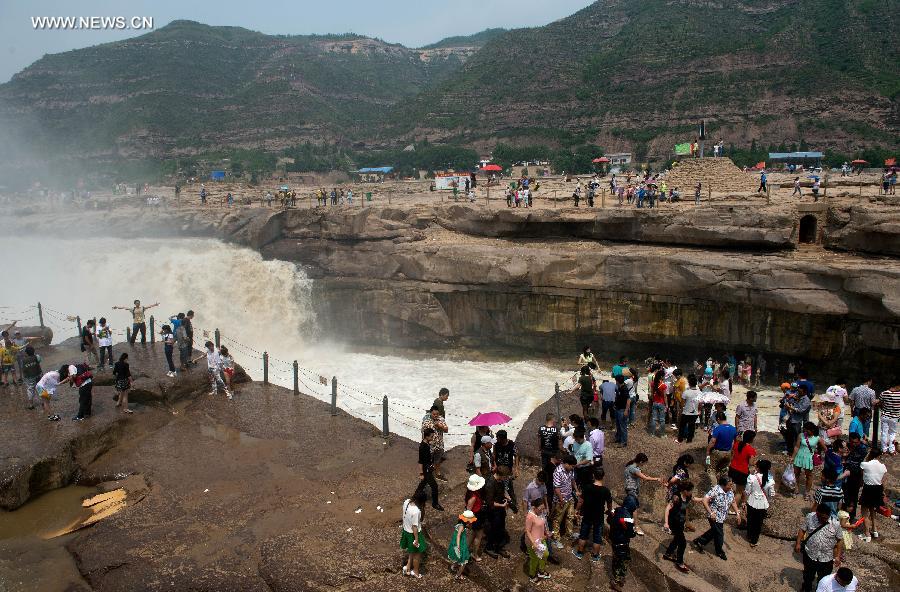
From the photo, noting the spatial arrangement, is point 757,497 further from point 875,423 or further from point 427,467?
point 875,423

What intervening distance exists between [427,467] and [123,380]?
25.4ft

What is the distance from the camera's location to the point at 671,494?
27.3 ft

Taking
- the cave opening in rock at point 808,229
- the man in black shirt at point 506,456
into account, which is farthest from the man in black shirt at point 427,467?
the cave opening in rock at point 808,229

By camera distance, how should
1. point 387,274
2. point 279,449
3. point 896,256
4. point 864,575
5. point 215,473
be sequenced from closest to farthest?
1. point 864,575
2. point 215,473
3. point 279,449
4. point 896,256
5. point 387,274

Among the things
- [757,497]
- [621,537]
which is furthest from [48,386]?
[757,497]

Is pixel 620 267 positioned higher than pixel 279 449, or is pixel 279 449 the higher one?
pixel 620 267

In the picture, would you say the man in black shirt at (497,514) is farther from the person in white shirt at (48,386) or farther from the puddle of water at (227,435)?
the person in white shirt at (48,386)

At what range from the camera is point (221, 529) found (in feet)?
32.2

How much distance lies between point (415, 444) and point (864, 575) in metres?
7.98

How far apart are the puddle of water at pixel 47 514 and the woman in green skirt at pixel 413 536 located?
232 inches

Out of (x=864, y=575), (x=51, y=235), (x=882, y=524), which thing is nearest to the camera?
(x=864, y=575)

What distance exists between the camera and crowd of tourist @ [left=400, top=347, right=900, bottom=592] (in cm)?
792

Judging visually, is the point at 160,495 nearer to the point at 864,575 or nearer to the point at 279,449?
the point at 279,449

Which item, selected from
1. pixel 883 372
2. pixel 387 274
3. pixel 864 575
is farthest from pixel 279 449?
pixel 883 372
